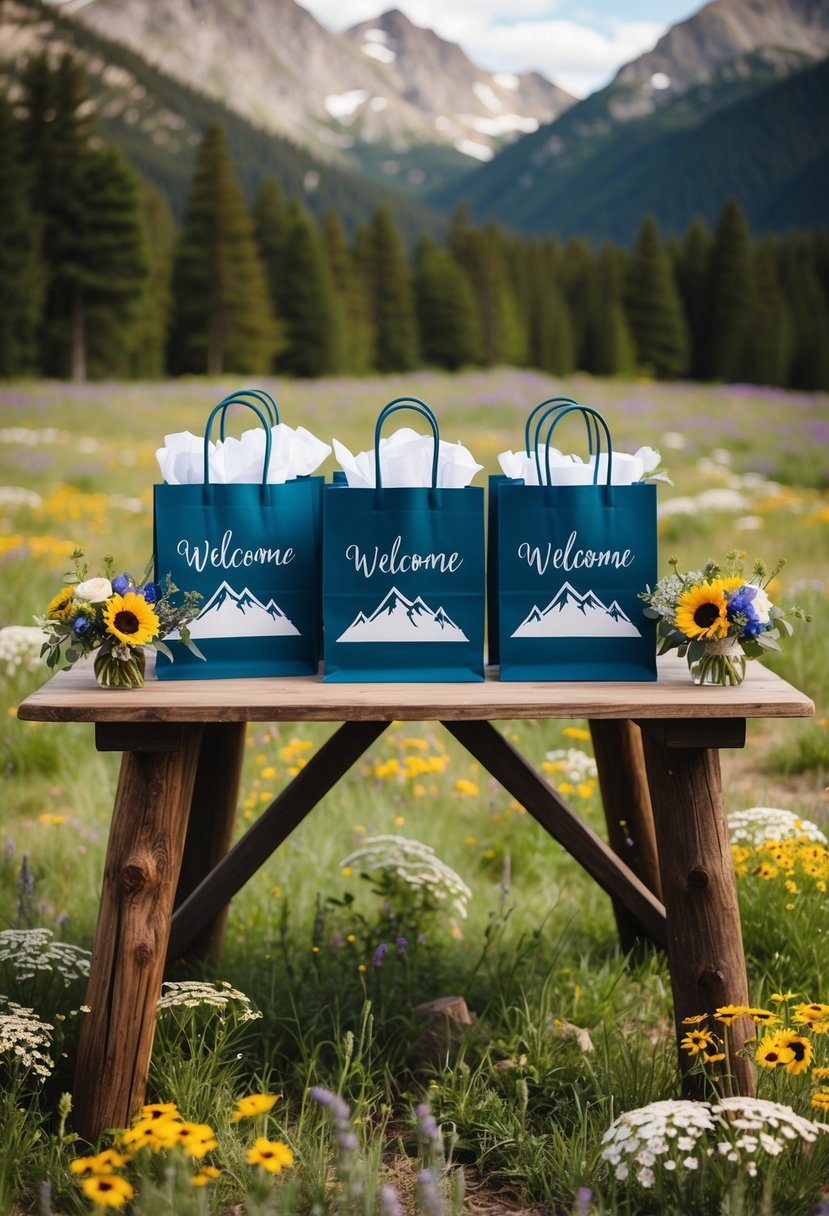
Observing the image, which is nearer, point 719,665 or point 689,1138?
point 689,1138

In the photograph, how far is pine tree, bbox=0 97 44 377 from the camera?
26688 mm

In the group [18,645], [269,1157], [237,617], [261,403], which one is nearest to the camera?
[269,1157]

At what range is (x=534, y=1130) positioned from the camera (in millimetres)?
2199

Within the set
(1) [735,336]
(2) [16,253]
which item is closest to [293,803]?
(2) [16,253]

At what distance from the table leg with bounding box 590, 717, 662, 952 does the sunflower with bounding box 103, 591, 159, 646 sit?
47.1 inches

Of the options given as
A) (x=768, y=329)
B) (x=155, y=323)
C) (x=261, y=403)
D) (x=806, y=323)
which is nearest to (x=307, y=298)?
(x=155, y=323)

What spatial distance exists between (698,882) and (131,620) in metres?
1.11

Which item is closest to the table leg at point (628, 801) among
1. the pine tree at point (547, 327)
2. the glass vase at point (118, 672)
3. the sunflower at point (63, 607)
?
the glass vase at point (118, 672)

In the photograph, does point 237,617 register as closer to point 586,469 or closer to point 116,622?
point 116,622

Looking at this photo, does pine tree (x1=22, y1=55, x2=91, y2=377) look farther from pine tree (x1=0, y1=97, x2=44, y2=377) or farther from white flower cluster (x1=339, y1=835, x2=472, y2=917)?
white flower cluster (x1=339, y1=835, x2=472, y2=917)

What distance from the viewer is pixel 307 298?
36.9m

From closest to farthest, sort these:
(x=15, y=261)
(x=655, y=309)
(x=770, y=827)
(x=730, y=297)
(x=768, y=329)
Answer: (x=770, y=827), (x=15, y=261), (x=768, y=329), (x=730, y=297), (x=655, y=309)

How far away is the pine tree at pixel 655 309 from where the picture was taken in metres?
42.5

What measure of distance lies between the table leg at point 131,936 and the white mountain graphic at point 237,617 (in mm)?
184
